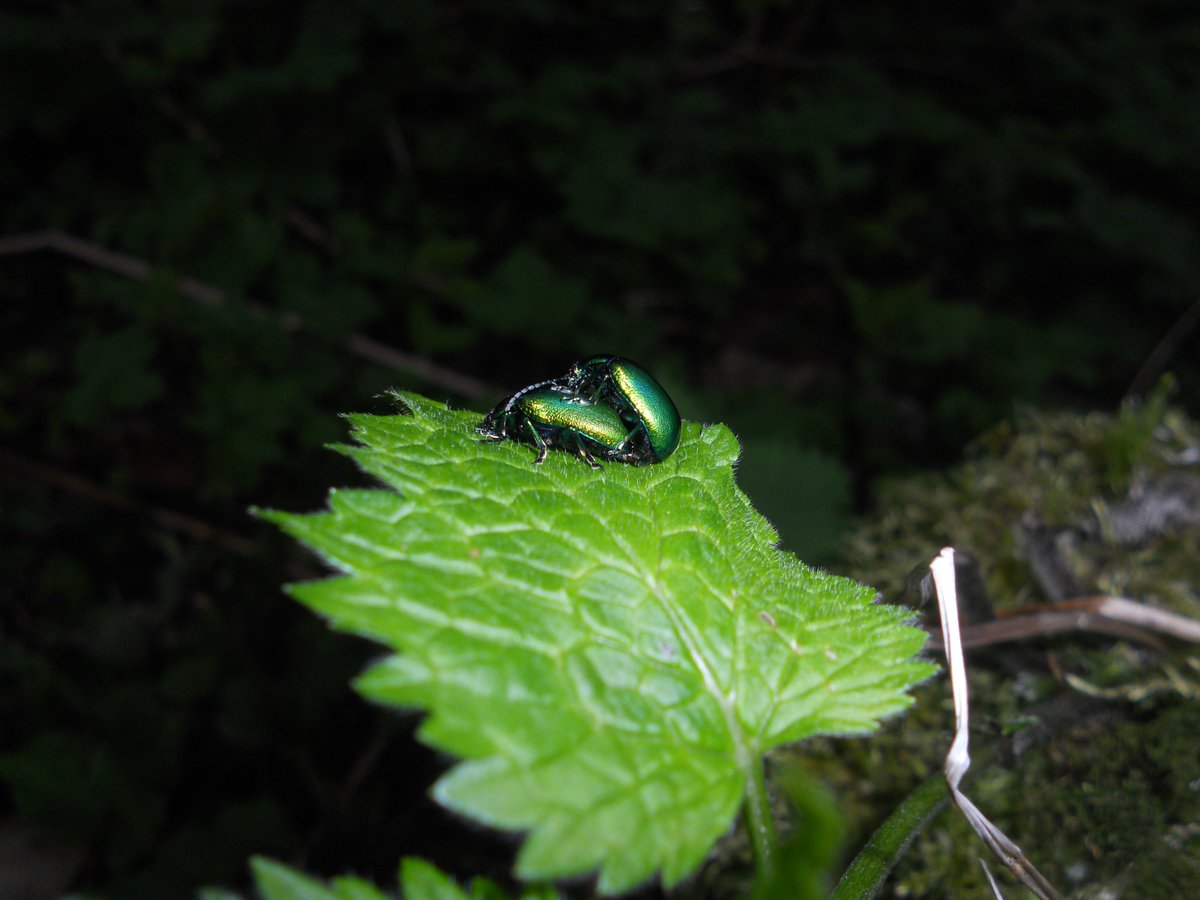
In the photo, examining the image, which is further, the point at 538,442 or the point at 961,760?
the point at 538,442

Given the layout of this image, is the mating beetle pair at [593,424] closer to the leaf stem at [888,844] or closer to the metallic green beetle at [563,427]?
the metallic green beetle at [563,427]

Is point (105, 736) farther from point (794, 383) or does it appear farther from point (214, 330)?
point (794, 383)

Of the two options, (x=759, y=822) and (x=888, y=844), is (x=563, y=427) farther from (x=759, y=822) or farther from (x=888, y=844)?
(x=888, y=844)

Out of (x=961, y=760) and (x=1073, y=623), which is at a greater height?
(x=1073, y=623)

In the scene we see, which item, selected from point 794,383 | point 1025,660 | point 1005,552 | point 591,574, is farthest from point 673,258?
point 591,574

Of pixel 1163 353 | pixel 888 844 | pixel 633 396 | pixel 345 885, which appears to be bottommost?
pixel 345 885

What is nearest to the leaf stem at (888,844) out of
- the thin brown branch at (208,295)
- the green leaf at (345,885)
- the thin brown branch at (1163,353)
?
the green leaf at (345,885)

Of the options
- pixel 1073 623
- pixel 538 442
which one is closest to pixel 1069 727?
pixel 1073 623
